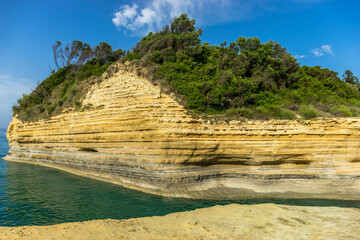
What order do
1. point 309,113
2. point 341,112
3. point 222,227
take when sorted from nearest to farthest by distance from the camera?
point 222,227, point 309,113, point 341,112

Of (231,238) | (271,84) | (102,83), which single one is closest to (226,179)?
(231,238)

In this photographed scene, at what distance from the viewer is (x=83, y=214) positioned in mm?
9148

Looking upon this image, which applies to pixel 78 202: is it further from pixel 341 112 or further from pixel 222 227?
pixel 341 112

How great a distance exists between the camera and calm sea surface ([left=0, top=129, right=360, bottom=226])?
8.92m

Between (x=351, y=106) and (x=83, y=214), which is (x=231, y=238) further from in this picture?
(x=351, y=106)

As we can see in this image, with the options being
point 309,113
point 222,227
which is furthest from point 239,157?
point 222,227

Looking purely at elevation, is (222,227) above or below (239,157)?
below

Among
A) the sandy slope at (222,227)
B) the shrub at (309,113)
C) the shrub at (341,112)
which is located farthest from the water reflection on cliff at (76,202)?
the shrub at (341,112)

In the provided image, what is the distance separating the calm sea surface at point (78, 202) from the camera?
351 inches

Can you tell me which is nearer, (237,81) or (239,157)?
(239,157)

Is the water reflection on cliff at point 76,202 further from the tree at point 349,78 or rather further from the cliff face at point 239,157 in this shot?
the tree at point 349,78

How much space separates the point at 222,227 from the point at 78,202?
26.0ft

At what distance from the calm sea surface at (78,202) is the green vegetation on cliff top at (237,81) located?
6.24m

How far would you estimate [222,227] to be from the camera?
711 cm
